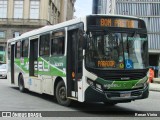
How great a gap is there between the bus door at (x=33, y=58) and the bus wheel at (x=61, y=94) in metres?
2.92

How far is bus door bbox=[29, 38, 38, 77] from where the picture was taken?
54.3ft

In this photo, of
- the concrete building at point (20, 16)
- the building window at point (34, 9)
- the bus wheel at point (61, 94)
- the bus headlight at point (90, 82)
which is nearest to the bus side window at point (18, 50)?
the bus wheel at point (61, 94)

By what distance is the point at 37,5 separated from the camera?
77.4 m

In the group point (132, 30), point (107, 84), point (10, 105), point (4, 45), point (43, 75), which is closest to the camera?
point (107, 84)

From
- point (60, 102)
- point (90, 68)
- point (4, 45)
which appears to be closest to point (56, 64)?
point (60, 102)

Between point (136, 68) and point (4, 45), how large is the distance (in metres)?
66.8

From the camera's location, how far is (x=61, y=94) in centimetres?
1356

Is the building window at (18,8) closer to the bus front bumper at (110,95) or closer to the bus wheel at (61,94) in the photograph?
the bus wheel at (61,94)

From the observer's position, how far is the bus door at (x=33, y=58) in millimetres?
16562

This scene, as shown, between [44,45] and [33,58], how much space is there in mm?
1900

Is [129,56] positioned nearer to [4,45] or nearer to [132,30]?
[132,30]

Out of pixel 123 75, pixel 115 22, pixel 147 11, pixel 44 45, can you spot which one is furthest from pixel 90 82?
pixel 147 11

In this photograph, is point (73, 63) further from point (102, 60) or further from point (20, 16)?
point (20, 16)

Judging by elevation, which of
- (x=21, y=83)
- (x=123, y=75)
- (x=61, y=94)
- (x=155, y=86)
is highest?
(x=123, y=75)
